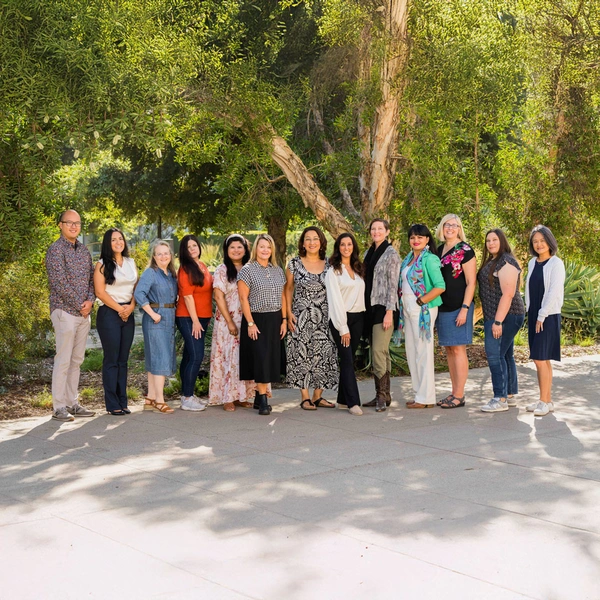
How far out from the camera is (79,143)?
311 inches

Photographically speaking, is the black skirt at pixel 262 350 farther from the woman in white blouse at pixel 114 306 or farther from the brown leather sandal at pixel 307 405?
the woman in white blouse at pixel 114 306

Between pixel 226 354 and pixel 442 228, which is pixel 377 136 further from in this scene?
pixel 226 354

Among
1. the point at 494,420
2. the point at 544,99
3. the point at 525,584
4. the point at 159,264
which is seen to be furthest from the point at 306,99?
the point at 525,584

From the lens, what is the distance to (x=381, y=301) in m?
8.97

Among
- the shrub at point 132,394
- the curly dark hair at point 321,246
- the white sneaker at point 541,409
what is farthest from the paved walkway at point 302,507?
the curly dark hair at point 321,246

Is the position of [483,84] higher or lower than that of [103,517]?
higher

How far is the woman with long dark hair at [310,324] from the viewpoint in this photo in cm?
902

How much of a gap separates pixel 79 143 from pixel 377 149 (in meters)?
4.64

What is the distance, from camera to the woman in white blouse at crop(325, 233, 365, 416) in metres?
8.89

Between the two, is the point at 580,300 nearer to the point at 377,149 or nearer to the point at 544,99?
the point at 544,99

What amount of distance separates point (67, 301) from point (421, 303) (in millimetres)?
3494

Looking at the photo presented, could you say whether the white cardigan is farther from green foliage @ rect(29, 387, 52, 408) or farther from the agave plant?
the agave plant

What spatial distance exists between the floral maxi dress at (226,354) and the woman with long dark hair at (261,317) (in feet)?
0.61

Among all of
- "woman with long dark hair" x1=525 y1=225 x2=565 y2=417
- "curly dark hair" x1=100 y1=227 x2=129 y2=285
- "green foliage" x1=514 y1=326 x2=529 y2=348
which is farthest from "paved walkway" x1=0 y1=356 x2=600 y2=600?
"green foliage" x1=514 y1=326 x2=529 y2=348
